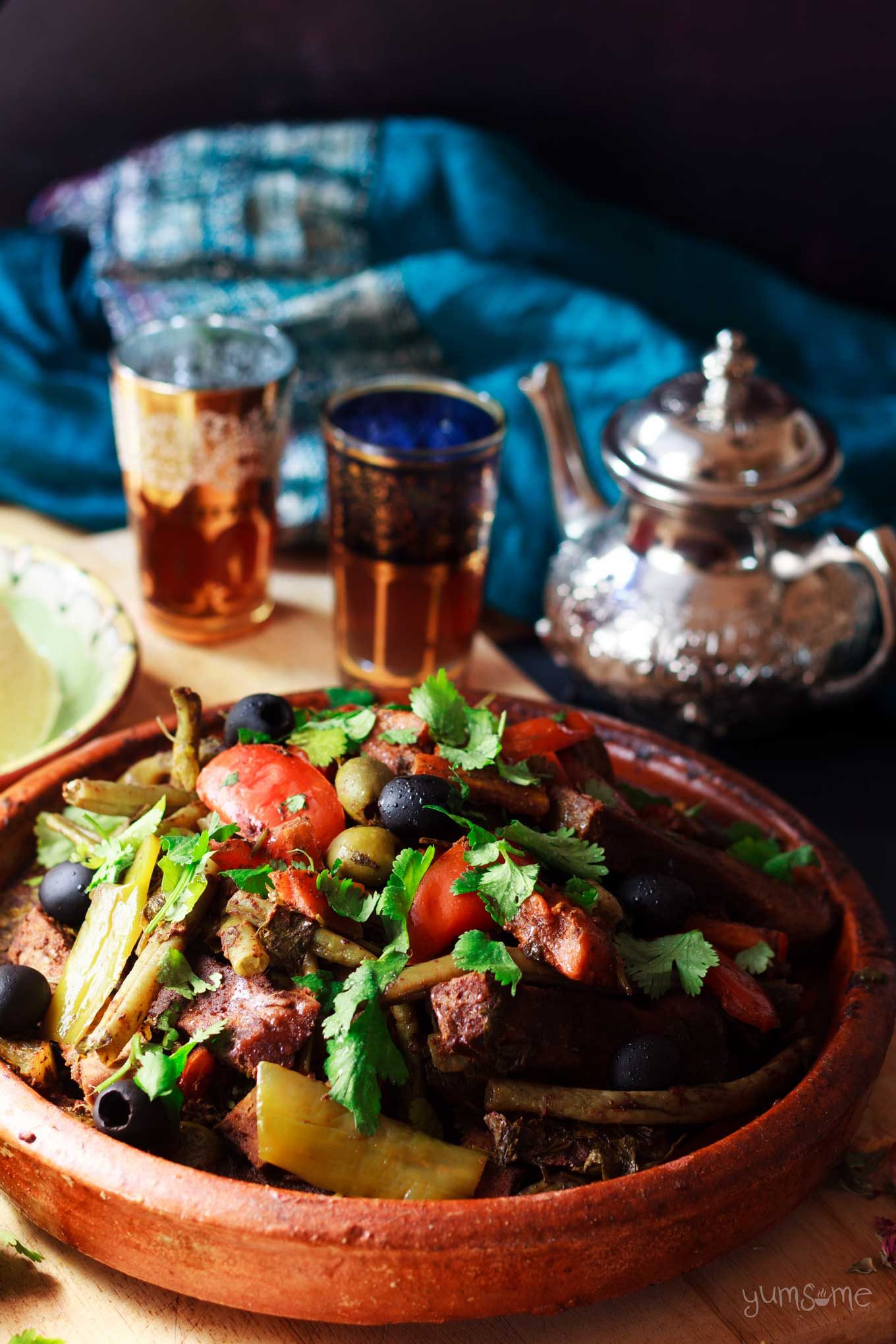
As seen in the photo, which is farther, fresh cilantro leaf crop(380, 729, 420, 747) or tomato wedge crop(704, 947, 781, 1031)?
fresh cilantro leaf crop(380, 729, 420, 747)

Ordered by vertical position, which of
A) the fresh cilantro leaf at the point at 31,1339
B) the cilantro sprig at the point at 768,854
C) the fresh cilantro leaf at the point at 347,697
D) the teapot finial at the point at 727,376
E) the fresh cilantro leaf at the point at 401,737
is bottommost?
the fresh cilantro leaf at the point at 31,1339

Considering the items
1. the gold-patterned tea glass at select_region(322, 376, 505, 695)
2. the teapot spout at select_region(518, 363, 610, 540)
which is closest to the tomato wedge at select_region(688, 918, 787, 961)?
the gold-patterned tea glass at select_region(322, 376, 505, 695)

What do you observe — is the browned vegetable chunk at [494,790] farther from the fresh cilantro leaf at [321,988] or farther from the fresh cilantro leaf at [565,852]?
the fresh cilantro leaf at [321,988]

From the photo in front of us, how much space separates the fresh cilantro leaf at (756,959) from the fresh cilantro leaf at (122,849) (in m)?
0.81

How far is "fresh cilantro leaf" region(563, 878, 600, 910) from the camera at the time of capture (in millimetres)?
1720

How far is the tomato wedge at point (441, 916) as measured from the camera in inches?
66.7

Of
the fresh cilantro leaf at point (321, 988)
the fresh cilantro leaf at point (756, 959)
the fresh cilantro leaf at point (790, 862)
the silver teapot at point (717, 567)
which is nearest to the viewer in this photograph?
the fresh cilantro leaf at point (321, 988)

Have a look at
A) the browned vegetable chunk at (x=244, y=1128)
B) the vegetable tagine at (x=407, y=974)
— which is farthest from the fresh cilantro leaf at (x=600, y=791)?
the browned vegetable chunk at (x=244, y=1128)

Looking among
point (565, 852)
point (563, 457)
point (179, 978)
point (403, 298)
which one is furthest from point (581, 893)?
point (403, 298)

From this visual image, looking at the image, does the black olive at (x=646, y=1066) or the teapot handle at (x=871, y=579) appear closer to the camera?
the black olive at (x=646, y=1066)

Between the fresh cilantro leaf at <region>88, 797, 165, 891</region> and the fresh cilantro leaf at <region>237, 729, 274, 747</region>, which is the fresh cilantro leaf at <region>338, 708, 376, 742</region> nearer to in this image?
the fresh cilantro leaf at <region>237, 729, 274, 747</region>

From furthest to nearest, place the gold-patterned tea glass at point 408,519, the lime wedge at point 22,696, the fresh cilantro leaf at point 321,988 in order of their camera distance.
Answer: the gold-patterned tea glass at point 408,519 < the lime wedge at point 22,696 < the fresh cilantro leaf at point 321,988

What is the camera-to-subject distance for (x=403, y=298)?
3.79 m

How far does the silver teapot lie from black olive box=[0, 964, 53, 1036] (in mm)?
1669
